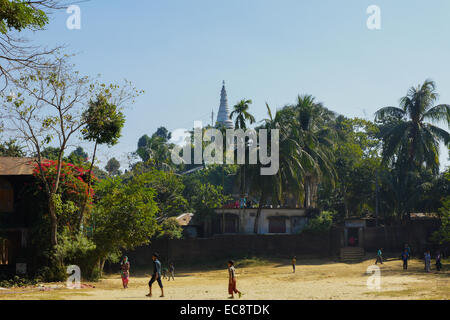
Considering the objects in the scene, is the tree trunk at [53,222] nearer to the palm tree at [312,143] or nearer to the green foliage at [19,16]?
the green foliage at [19,16]

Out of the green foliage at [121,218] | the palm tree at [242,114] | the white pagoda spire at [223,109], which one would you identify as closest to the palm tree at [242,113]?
the palm tree at [242,114]

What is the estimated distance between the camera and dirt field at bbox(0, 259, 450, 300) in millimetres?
20375

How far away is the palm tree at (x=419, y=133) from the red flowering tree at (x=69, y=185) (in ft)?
95.6

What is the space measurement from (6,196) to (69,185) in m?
3.43

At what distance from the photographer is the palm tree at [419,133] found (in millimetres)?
46469

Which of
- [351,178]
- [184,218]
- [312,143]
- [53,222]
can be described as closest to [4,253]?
[53,222]

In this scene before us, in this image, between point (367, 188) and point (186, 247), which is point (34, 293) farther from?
point (367, 188)

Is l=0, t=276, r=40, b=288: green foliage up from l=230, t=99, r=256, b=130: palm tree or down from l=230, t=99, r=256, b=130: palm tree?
down

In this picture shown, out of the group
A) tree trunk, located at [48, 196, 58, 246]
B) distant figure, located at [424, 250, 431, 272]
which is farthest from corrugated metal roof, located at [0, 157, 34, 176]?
distant figure, located at [424, 250, 431, 272]

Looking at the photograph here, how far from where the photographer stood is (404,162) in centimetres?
4803

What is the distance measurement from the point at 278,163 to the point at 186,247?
32.8 feet

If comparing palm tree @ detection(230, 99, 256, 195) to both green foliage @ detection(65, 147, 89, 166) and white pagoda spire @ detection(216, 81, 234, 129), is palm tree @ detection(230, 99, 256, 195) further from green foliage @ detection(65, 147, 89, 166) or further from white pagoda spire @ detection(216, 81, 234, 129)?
white pagoda spire @ detection(216, 81, 234, 129)

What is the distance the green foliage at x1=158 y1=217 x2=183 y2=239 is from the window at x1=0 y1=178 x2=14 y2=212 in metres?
17.1
